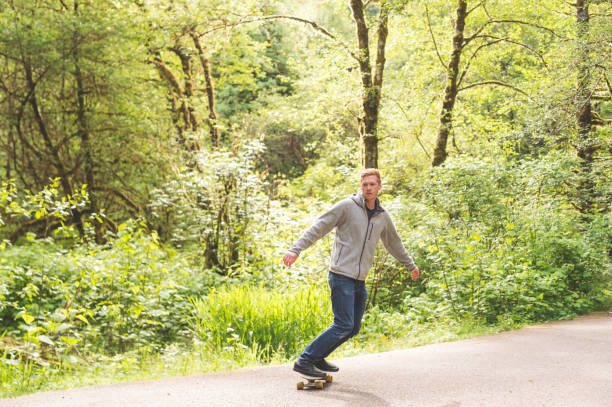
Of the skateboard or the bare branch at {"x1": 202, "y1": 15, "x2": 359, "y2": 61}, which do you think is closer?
the skateboard

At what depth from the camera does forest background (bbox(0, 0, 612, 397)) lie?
7355mm

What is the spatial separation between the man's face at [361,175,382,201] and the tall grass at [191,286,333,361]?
2972 mm

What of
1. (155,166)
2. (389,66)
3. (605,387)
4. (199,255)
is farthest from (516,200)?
(389,66)

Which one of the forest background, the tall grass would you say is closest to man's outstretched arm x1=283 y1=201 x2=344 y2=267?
the forest background

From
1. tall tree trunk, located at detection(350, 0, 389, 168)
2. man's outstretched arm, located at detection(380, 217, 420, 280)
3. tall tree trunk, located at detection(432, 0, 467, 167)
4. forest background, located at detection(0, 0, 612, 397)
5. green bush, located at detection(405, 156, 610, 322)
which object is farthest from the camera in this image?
tall tree trunk, located at detection(432, 0, 467, 167)

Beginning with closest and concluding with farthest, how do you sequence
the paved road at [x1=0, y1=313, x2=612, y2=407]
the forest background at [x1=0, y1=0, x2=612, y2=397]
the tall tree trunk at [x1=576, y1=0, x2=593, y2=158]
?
the paved road at [x1=0, y1=313, x2=612, y2=407] < the forest background at [x1=0, y1=0, x2=612, y2=397] < the tall tree trunk at [x1=576, y1=0, x2=593, y2=158]

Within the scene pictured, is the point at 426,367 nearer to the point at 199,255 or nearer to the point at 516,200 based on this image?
the point at 516,200

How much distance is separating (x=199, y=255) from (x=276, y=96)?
2038 cm

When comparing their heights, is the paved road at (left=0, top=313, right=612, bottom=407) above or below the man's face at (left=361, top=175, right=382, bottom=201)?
below

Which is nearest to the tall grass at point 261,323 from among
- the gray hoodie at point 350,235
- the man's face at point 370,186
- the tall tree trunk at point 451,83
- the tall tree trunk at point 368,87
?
the gray hoodie at point 350,235

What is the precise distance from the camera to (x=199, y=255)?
12.6m

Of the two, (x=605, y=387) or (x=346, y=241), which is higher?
(x=346, y=241)

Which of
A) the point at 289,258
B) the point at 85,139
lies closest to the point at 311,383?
the point at 289,258

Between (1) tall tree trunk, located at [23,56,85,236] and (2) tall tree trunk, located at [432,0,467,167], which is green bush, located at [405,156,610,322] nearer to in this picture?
(2) tall tree trunk, located at [432,0,467,167]
